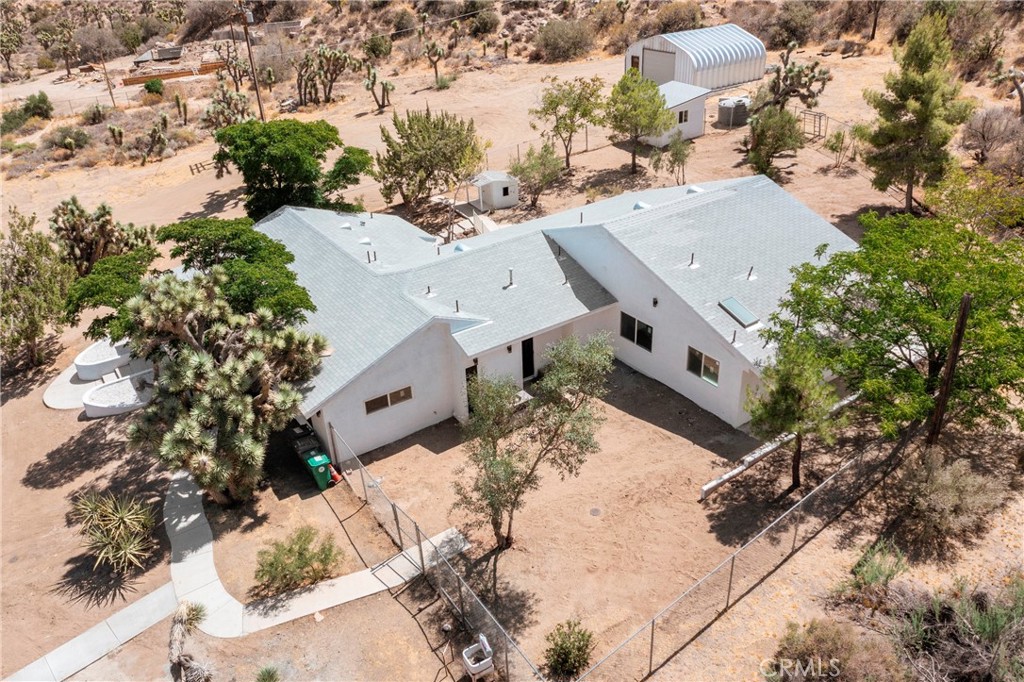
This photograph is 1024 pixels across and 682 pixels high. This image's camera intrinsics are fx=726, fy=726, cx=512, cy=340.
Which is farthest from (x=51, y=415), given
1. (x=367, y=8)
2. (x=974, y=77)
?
(x=367, y=8)

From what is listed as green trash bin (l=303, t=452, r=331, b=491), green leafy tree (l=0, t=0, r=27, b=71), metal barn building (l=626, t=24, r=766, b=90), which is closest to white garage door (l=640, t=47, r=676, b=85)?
metal barn building (l=626, t=24, r=766, b=90)

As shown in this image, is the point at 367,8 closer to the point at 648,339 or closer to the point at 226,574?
the point at 648,339

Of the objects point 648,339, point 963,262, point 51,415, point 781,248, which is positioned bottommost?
point 51,415

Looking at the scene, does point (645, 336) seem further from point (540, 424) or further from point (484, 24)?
point (484, 24)

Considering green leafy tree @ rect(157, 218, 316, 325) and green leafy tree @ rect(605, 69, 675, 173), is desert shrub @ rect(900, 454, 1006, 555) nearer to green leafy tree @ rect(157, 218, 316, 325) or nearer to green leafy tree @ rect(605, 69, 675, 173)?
green leafy tree @ rect(157, 218, 316, 325)

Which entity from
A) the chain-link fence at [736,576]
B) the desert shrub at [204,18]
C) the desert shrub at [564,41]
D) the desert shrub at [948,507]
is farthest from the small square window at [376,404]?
the desert shrub at [204,18]

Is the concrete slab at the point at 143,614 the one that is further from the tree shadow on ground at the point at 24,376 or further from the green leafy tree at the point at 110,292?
the tree shadow on ground at the point at 24,376
